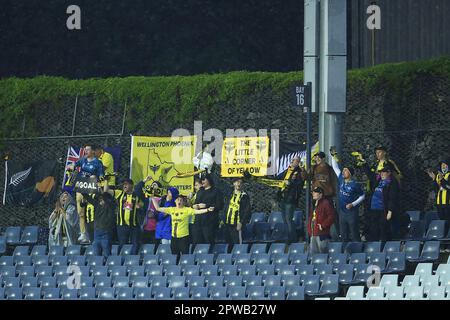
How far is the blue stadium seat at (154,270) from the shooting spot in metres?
21.2

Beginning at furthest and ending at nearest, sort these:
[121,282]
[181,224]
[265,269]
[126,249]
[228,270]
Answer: [126,249] < [181,224] < [121,282] < [228,270] < [265,269]

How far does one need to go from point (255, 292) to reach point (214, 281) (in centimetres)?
83

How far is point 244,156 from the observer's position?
24.8m

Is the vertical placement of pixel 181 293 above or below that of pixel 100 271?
below

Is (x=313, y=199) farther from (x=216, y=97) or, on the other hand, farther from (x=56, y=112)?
(x=56, y=112)

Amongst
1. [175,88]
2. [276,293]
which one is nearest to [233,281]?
[276,293]

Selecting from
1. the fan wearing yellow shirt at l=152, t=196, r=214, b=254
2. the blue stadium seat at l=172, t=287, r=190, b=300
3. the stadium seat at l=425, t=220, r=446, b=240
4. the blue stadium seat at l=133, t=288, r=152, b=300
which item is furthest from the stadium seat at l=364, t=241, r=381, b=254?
the blue stadium seat at l=133, t=288, r=152, b=300

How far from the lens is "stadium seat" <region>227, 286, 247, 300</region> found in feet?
64.2

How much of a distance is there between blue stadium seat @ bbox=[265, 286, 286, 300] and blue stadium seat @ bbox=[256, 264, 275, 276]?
800 millimetres

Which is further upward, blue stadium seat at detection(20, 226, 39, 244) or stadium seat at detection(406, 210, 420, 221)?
stadium seat at detection(406, 210, 420, 221)

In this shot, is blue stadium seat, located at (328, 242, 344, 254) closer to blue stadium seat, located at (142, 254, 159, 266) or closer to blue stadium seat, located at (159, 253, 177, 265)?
blue stadium seat, located at (159, 253, 177, 265)

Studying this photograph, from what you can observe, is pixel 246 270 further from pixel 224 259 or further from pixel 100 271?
pixel 100 271

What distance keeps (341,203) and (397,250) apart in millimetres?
1247

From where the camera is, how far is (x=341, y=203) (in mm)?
21453
